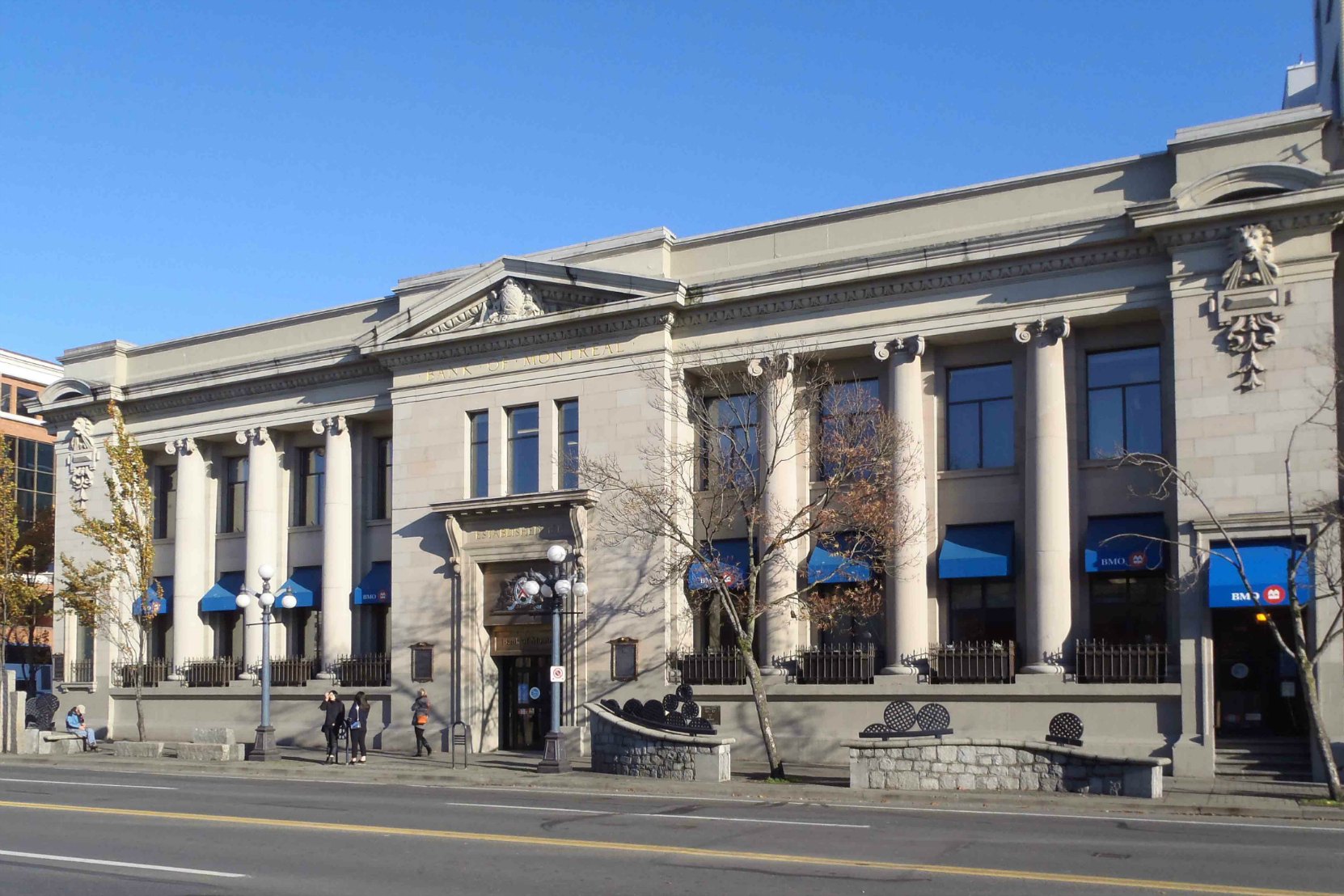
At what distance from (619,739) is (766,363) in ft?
33.5

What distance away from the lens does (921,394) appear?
31391 mm

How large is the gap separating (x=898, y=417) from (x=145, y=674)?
2675cm

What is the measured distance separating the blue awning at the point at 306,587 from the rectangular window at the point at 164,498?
257 inches

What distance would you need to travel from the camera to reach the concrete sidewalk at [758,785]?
20.8 m

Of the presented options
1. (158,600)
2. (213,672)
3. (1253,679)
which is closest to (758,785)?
(1253,679)

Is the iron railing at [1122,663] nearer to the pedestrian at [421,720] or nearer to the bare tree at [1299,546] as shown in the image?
the bare tree at [1299,546]

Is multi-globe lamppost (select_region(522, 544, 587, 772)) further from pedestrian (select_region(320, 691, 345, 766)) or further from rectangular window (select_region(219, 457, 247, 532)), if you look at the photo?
rectangular window (select_region(219, 457, 247, 532))

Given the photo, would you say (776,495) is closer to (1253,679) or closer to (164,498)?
(1253,679)

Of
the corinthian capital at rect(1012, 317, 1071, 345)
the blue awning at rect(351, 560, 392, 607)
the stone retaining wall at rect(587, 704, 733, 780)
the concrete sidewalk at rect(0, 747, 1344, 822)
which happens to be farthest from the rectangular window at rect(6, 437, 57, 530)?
the corinthian capital at rect(1012, 317, 1071, 345)

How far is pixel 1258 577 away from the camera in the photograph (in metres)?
25.5

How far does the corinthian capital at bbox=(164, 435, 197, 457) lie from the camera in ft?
141

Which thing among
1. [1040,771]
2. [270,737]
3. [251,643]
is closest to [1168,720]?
[1040,771]

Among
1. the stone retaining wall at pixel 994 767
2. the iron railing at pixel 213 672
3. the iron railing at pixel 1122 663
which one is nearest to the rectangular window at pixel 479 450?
the iron railing at pixel 213 672

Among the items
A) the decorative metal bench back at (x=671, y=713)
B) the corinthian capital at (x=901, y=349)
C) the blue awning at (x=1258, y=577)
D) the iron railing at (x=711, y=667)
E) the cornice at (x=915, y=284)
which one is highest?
the cornice at (x=915, y=284)
